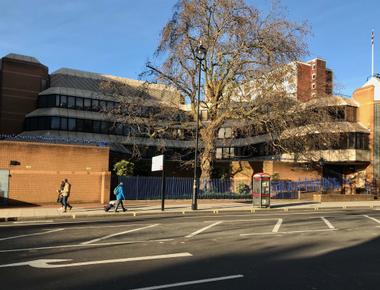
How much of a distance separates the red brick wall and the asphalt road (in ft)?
32.9

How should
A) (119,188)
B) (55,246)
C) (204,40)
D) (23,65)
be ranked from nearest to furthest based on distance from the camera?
(55,246) → (119,188) → (204,40) → (23,65)

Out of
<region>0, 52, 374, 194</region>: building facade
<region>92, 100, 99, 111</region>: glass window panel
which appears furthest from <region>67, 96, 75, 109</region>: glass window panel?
<region>92, 100, 99, 111</region>: glass window panel

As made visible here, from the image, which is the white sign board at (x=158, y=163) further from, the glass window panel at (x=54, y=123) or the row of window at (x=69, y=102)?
the glass window panel at (x=54, y=123)

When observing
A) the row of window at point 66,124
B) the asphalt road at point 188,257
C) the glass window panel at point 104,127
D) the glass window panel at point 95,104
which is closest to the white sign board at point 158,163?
the asphalt road at point 188,257

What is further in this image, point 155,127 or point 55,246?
point 155,127

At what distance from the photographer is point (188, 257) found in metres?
9.77

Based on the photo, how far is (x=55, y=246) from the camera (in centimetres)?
1116

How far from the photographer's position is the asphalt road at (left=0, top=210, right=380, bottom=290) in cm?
754

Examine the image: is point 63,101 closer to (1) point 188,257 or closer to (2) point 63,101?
(2) point 63,101

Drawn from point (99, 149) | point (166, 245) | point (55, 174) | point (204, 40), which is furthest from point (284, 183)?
point (166, 245)

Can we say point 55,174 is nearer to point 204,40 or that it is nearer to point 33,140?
point 33,140

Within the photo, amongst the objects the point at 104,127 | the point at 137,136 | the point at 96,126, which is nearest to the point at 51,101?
the point at 96,126

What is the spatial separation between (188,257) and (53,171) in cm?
1832

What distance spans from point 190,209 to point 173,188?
7.86 meters
